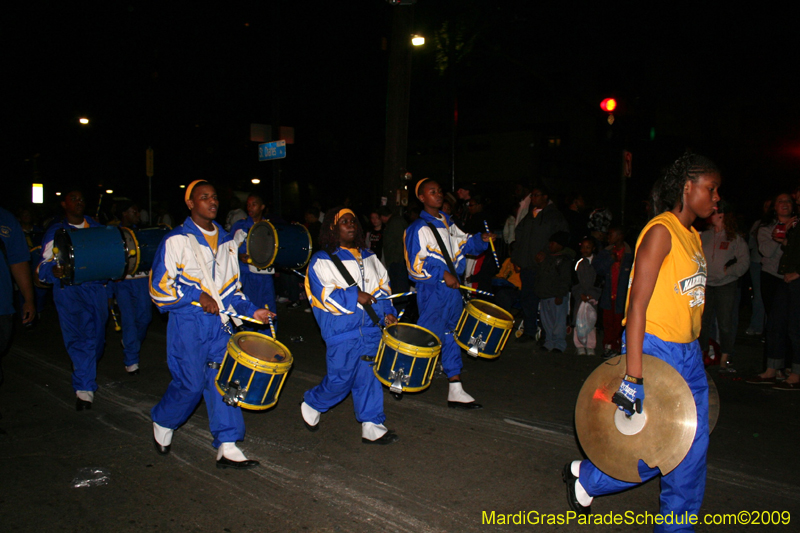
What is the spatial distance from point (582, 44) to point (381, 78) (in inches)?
427

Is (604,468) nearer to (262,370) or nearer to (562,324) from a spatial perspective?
(262,370)

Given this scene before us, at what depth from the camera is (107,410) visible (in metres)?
5.77

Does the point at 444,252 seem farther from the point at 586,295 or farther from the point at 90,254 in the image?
the point at 90,254

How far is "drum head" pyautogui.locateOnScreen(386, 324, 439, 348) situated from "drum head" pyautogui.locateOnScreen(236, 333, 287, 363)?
910mm

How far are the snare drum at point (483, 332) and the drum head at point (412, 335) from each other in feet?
2.17

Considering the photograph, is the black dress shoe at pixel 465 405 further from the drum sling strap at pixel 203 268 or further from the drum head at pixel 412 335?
the drum sling strap at pixel 203 268

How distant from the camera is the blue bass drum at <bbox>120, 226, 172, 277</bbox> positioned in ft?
19.4

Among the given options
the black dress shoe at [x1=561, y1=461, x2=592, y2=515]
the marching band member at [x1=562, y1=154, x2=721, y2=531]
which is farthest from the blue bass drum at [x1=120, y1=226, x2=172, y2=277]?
the marching band member at [x1=562, y1=154, x2=721, y2=531]

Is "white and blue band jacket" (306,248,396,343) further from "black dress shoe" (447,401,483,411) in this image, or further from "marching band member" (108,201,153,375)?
"marching band member" (108,201,153,375)

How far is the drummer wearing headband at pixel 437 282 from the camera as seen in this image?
5.64 metres

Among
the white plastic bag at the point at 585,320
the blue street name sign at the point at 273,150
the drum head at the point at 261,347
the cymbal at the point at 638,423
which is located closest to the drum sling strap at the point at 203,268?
the drum head at the point at 261,347

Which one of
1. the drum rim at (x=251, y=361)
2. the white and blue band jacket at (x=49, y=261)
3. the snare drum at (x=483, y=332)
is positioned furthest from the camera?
the white and blue band jacket at (x=49, y=261)

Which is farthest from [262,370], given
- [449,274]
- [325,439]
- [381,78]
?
[381,78]

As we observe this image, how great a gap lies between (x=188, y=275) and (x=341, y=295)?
3.81ft
